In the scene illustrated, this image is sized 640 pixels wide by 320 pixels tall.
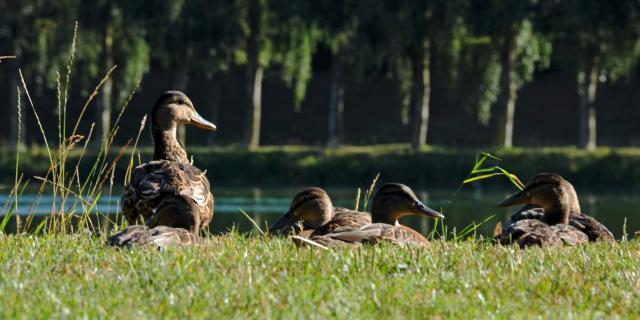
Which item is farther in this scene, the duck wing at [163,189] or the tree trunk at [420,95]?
the tree trunk at [420,95]

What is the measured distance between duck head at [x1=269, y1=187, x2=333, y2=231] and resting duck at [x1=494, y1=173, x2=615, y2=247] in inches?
56.4

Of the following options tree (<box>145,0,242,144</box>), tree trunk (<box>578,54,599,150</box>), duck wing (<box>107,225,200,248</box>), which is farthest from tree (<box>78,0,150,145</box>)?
duck wing (<box>107,225,200,248</box>)

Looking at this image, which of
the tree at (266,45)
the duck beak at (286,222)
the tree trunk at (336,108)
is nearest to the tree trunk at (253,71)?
the tree at (266,45)

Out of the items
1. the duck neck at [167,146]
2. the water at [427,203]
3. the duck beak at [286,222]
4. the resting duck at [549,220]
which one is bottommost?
the water at [427,203]

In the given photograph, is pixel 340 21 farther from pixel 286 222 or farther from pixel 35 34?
pixel 286 222

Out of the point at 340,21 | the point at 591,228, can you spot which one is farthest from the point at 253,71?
the point at 591,228

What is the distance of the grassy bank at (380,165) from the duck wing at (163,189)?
2857 centimetres

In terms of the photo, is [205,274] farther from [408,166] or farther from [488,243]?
[408,166]

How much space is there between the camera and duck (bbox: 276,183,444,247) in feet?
28.6

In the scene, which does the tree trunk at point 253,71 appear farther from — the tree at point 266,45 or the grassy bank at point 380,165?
the grassy bank at point 380,165

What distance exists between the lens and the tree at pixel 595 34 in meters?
39.3

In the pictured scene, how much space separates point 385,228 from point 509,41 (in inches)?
1321

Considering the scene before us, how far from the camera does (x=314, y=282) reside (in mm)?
6922

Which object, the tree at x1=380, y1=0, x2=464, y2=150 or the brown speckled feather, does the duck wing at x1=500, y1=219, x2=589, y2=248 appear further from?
the tree at x1=380, y1=0, x2=464, y2=150
